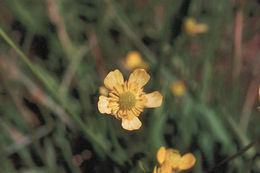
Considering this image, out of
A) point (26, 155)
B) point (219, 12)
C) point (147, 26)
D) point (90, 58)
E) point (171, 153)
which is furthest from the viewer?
point (147, 26)

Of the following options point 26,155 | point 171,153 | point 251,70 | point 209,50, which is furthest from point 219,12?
point 26,155

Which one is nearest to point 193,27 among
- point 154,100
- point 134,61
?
point 134,61

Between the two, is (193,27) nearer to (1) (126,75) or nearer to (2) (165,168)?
(1) (126,75)

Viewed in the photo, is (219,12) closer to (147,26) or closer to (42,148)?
(147,26)

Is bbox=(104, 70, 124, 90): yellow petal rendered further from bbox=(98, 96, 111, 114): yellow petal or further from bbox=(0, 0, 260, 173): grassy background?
bbox=(0, 0, 260, 173): grassy background

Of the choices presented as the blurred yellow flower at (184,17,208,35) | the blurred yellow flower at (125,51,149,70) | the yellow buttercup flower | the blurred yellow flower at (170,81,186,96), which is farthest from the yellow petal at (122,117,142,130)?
the blurred yellow flower at (184,17,208,35)

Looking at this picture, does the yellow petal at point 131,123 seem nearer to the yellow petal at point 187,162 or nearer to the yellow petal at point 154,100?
the yellow petal at point 154,100

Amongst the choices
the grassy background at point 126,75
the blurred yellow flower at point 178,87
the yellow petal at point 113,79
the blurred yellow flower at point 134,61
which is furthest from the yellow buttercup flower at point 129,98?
the blurred yellow flower at point 134,61
